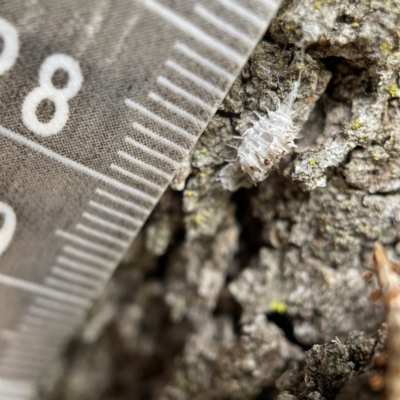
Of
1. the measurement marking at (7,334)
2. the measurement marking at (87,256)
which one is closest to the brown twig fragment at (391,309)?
the measurement marking at (87,256)

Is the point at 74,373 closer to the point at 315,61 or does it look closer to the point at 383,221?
the point at 383,221

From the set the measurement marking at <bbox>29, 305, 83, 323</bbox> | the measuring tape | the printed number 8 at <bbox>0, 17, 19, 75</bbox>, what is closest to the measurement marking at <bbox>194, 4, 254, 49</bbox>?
the measuring tape

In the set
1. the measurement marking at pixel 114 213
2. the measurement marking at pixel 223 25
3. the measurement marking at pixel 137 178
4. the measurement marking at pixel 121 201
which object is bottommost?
the measurement marking at pixel 114 213

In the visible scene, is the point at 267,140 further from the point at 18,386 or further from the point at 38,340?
the point at 18,386

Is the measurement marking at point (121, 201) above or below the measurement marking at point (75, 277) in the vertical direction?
above

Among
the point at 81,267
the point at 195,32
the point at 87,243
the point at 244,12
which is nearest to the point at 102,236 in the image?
the point at 87,243

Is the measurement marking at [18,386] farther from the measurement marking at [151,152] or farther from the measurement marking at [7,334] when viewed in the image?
the measurement marking at [151,152]

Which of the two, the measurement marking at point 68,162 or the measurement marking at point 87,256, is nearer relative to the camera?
the measurement marking at point 68,162
